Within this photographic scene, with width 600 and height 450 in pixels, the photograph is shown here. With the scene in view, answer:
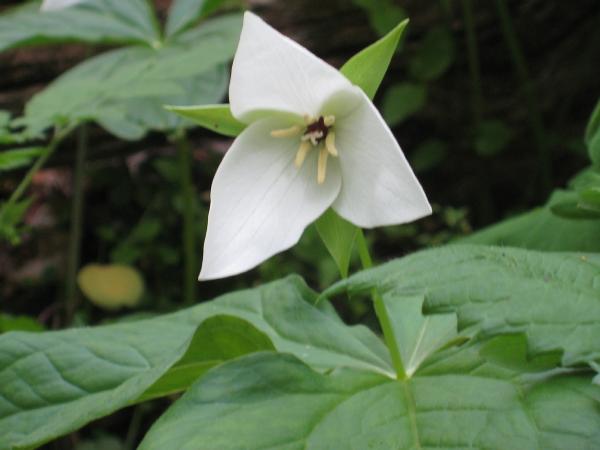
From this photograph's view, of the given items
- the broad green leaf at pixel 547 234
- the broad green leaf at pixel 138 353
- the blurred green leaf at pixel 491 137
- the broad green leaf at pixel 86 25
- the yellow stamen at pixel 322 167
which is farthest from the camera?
the blurred green leaf at pixel 491 137

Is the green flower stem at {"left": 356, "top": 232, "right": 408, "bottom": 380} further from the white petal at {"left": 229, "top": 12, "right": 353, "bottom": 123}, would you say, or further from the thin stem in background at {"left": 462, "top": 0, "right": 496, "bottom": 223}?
the thin stem in background at {"left": 462, "top": 0, "right": 496, "bottom": 223}

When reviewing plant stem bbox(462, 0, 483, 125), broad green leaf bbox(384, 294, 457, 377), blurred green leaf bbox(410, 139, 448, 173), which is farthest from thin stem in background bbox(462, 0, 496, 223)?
broad green leaf bbox(384, 294, 457, 377)

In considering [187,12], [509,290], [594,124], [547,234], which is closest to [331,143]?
[509,290]

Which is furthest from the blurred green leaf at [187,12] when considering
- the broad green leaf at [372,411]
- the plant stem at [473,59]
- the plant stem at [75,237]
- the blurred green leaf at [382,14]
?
the broad green leaf at [372,411]

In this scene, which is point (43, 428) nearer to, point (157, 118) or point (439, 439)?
point (439, 439)

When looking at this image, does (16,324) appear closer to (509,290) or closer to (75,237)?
(75,237)

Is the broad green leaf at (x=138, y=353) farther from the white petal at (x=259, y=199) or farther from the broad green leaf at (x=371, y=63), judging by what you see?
the broad green leaf at (x=371, y=63)
